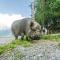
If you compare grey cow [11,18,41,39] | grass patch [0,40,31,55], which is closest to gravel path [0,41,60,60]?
grass patch [0,40,31,55]

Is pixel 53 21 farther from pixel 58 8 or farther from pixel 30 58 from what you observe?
pixel 30 58

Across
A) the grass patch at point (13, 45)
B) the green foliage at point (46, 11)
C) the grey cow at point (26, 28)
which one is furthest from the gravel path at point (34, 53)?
the green foliage at point (46, 11)

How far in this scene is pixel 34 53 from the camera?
24.7 ft

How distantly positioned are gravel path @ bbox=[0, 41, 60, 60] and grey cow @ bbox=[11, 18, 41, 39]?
100 centimetres

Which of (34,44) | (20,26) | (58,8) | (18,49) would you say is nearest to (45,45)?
(34,44)

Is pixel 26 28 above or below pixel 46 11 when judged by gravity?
below

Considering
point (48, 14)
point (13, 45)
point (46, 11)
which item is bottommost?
point (13, 45)

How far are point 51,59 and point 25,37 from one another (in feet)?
6.20

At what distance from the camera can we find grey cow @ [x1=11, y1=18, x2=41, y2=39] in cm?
873

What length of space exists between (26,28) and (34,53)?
1.52m

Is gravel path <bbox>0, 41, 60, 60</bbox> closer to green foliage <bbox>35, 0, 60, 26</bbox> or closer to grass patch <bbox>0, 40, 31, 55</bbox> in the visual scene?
grass patch <bbox>0, 40, 31, 55</bbox>

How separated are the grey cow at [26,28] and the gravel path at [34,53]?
1.00 m

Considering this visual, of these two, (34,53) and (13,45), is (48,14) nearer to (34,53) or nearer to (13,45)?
(13,45)

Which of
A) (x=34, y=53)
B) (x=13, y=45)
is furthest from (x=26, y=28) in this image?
(x=34, y=53)
